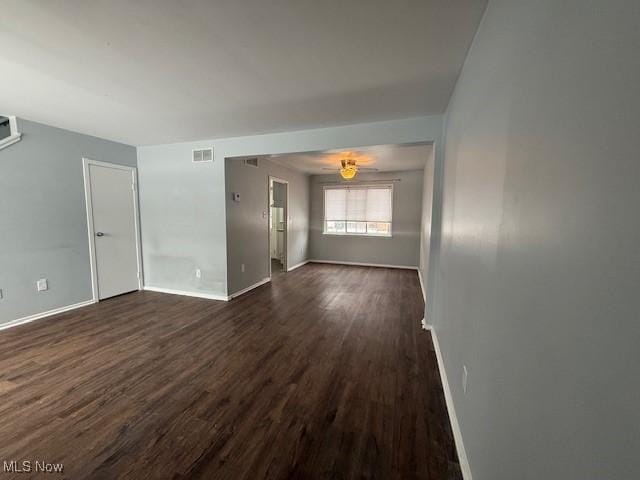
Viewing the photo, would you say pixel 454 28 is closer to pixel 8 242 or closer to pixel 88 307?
pixel 8 242

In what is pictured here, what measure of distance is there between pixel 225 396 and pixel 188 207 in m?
3.10

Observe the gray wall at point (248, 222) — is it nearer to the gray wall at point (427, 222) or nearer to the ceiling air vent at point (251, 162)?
the ceiling air vent at point (251, 162)

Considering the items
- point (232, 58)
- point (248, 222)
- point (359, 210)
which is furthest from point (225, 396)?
point (359, 210)

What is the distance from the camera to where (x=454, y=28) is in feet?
5.01

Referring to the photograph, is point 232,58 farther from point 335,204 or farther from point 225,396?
point 335,204

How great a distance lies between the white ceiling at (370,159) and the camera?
4.18 meters

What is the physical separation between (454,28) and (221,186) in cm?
325

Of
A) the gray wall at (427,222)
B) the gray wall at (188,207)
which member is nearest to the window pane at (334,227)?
the gray wall at (427,222)

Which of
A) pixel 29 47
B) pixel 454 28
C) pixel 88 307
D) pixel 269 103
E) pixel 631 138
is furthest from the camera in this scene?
pixel 88 307

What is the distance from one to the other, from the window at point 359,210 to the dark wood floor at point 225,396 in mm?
3446

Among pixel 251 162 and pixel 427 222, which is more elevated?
pixel 251 162

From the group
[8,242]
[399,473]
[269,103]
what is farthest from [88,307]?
[399,473]

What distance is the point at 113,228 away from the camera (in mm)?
4000

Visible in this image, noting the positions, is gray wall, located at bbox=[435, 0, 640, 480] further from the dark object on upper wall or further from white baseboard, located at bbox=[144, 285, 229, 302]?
the dark object on upper wall
